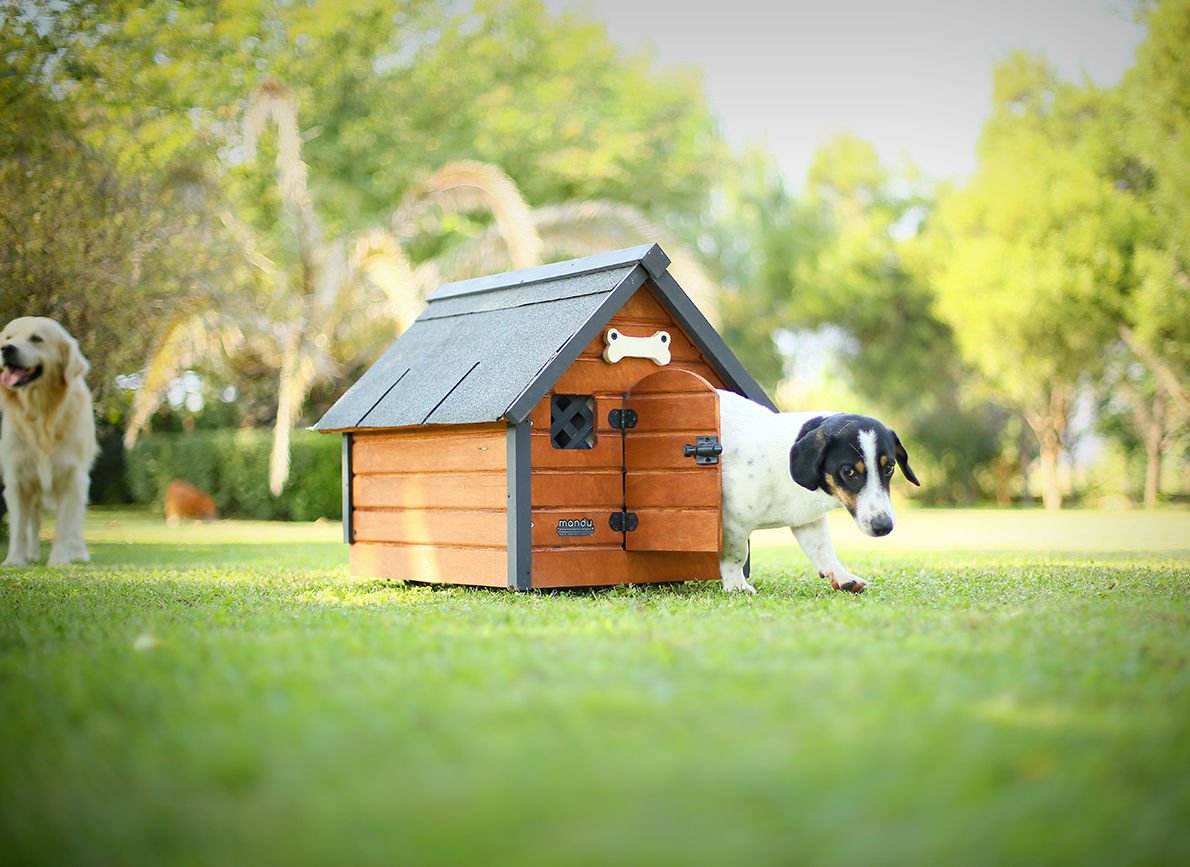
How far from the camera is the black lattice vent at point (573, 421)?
746 centimetres

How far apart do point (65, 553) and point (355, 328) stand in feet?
32.7

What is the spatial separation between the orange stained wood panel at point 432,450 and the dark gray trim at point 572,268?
54.4 inches

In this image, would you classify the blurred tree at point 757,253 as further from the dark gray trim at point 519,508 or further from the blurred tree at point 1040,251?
the dark gray trim at point 519,508

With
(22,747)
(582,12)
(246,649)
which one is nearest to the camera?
(22,747)

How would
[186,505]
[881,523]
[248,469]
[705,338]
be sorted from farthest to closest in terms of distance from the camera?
1. [248,469]
2. [186,505]
3. [705,338]
4. [881,523]

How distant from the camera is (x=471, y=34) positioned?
27062 mm

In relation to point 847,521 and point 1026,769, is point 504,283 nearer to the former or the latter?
point 1026,769

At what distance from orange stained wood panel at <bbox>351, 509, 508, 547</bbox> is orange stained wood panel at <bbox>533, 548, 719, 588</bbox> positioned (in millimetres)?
325

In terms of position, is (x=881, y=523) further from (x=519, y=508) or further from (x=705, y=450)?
(x=519, y=508)

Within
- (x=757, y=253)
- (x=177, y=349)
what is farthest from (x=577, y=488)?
(x=757, y=253)

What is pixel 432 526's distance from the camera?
25.3 ft

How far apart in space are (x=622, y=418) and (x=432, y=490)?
1.33m

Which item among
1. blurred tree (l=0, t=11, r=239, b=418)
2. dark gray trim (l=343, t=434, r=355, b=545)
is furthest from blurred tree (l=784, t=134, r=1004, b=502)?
dark gray trim (l=343, t=434, r=355, b=545)

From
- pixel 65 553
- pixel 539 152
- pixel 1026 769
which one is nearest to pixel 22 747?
pixel 1026 769
